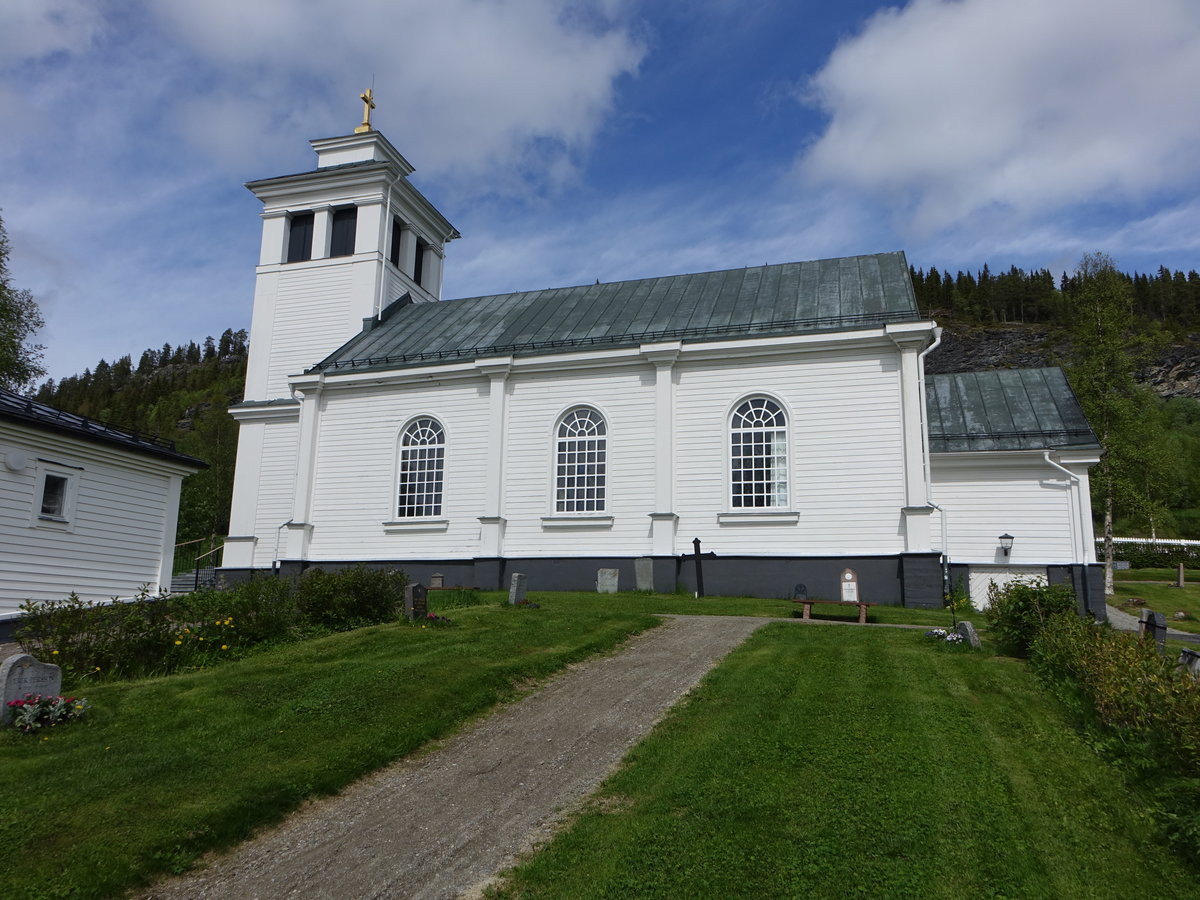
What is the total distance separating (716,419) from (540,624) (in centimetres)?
908

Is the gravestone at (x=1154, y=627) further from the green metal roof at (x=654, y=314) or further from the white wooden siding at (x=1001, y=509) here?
the green metal roof at (x=654, y=314)

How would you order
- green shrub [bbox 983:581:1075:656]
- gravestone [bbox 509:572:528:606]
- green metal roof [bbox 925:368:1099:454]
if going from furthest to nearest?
green metal roof [bbox 925:368:1099:454], gravestone [bbox 509:572:528:606], green shrub [bbox 983:581:1075:656]

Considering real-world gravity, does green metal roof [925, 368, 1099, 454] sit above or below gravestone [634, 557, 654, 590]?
above

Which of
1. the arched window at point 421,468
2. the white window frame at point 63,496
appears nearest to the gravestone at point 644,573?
the arched window at point 421,468

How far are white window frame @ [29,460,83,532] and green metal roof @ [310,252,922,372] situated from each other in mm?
8492

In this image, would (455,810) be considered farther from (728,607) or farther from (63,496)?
(63,496)

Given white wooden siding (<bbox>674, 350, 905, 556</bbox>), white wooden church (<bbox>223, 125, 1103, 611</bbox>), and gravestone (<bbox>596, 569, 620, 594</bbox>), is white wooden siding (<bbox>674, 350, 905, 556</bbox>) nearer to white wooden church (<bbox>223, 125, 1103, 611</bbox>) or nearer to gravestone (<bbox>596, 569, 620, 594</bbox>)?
white wooden church (<bbox>223, 125, 1103, 611</bbox>)

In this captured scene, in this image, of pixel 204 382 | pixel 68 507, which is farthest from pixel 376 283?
pixel 204 382

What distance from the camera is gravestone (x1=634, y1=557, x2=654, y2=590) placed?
2059 cm

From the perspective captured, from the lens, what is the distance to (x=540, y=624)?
45.7 feet

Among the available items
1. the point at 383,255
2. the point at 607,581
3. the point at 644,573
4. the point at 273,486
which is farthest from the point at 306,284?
the point at 644,573

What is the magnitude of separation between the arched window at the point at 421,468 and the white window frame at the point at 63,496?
316 inches

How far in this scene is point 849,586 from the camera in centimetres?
1933

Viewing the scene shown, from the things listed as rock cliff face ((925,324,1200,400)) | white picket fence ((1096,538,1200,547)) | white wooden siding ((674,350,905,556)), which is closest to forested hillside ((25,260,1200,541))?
rock cliff face ((925,324,1200,400))
